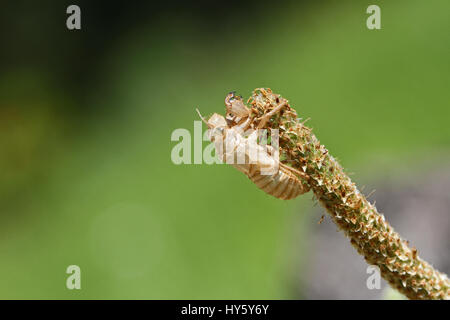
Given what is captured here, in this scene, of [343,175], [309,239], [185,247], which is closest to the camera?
[343,175]

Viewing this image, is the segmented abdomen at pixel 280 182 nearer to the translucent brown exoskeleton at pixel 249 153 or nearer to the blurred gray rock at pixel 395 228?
the translucent brown exoskeleton at pixel 249 153

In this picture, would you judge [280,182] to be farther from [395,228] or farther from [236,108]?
[395,228]

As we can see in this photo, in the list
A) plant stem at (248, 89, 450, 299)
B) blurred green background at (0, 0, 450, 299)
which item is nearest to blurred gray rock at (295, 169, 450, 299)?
blurred green background at (0, 0, 450, 299)

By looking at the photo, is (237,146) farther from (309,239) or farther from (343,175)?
(309,239)

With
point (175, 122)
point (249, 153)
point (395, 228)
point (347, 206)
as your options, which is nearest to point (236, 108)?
point (249, 153)

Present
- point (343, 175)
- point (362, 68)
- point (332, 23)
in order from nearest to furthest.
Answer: point (343, 175) < point (362, 68) < point (332, 23)

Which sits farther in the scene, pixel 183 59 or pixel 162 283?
pixel 183 59
